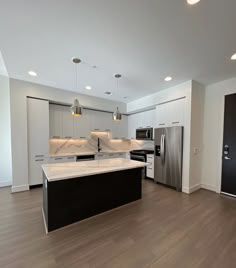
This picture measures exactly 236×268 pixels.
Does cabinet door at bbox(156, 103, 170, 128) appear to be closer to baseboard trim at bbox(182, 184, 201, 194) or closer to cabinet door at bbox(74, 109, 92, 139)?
baseboard trim at bbox(182, 184, 201, 194)

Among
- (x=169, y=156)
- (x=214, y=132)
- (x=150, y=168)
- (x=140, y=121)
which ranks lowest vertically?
(x=150, y=168)

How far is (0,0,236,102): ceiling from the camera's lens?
5.01 ft

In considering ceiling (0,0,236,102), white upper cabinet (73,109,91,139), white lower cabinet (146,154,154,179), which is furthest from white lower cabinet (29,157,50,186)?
white lower cabinet (146,154,154,179)

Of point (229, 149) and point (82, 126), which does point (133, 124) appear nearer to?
point (82, 126)

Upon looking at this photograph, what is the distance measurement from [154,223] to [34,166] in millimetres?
3372

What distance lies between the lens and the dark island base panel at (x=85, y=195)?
2.08 m

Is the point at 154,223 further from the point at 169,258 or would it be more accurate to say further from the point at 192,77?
the point at 192,77

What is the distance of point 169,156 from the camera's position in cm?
387

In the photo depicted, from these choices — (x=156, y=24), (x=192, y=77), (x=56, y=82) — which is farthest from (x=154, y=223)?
(x=56, y=82)

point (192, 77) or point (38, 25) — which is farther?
point (192, 77)

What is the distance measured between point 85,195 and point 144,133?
3256 mm

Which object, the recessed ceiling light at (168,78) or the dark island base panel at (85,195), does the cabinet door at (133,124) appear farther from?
the dark island base panel at (85,195)

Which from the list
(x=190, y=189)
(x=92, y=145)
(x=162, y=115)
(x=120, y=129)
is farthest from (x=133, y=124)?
(x=190, y=189)

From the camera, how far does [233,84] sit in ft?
10.8
